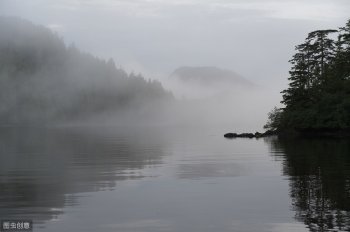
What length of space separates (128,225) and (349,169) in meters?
15.1

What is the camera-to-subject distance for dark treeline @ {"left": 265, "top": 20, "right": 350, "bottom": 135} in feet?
221

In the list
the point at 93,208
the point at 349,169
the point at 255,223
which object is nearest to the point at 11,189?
the point at 93,208

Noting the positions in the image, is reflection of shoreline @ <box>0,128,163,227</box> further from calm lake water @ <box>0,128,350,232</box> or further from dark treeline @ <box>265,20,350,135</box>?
dark treeline @ <box>265,20,350,135</box>

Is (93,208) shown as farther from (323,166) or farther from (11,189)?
(323,166)

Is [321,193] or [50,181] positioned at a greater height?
[50,181]

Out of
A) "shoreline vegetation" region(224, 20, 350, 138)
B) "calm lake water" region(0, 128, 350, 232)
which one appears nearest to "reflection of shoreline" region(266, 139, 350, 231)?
"calm lake water" region(0, 128, 350, 232)

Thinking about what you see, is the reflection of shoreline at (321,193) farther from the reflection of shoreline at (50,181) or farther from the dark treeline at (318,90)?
the dark treeline at (318,90)

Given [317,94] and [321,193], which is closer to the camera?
[321,193]

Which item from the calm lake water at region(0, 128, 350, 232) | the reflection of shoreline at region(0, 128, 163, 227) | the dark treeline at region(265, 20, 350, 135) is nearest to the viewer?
the calm lake water at region(0, 128, 350, 232)

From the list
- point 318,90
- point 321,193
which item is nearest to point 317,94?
point 318,90

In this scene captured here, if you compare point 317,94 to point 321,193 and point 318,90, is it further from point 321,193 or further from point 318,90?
point 321,193

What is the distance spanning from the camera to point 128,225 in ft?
44.3

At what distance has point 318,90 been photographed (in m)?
72.8

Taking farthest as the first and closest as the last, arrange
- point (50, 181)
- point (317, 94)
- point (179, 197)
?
point (317, 94) → point (50, 181) → point (179, 197)
